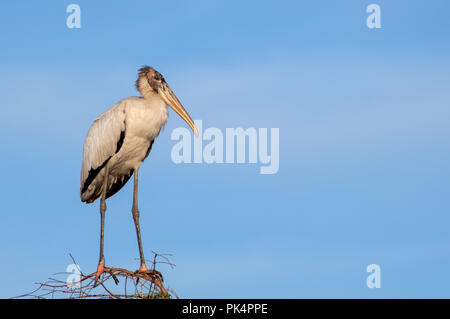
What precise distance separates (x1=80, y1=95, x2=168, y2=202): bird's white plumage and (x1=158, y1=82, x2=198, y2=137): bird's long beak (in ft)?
0.60

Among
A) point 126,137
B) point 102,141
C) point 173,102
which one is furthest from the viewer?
point 173,102

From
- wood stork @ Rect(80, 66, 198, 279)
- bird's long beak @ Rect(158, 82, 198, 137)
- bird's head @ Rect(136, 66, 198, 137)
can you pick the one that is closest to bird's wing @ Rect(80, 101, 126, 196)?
wood stork @ Rect(80, 66, 198, 279)

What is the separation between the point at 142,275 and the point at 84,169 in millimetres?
4461

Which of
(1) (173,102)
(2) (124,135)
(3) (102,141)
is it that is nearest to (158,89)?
(1) (173,102)

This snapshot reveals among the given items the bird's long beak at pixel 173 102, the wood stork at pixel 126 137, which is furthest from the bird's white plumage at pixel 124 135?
the bird's long beak at pixel 173 102

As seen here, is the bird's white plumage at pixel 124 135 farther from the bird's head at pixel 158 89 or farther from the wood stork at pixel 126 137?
the bird's head at pixel 158 89

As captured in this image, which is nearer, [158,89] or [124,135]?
[124,135]

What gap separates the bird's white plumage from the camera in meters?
15.2

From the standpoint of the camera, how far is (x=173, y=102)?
1584cm

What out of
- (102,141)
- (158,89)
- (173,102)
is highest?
(158,89)

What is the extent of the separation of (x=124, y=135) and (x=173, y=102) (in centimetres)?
125

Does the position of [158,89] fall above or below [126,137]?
above

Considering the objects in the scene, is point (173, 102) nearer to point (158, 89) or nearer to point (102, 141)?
point (158, 89)
